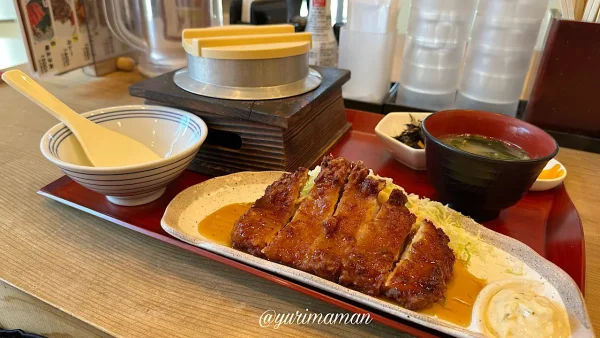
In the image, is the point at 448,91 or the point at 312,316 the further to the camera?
the point at 448,91

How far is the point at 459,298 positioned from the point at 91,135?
88 centimetres

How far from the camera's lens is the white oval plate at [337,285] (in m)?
0.64

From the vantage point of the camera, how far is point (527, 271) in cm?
76

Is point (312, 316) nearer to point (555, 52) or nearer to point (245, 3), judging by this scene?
point (555, 52)

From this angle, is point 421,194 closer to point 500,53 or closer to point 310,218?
point 310,218

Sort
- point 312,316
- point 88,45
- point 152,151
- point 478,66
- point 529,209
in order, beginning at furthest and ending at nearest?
point 88,45 < point 478,66 < point 152,151 < point 529,209 < point 312,316

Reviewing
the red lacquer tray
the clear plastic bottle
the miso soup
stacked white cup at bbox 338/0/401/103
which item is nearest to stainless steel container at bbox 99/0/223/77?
the clear plastic bottle

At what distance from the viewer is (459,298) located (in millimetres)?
707

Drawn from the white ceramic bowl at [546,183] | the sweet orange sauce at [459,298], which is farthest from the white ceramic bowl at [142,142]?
the white ceramic bowl at [546,183]

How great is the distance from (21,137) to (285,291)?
107 centimetres

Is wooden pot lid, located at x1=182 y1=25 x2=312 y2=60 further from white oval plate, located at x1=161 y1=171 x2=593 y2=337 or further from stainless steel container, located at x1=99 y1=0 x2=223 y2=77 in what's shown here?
stainless steel container, located at x1=99 y1=0 x2=223 y2=77

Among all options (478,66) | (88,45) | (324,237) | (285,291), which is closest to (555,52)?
(478,66)

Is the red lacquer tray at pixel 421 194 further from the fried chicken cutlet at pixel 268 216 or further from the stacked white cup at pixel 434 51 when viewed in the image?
the stacked white cup at pixel 434 51

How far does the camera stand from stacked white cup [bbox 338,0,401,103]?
1.43 meters
